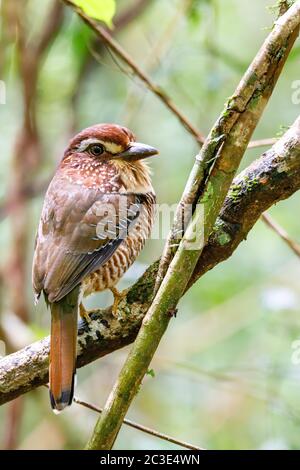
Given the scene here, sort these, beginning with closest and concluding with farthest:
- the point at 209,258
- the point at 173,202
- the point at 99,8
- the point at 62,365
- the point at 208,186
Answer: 1. the point at 208,186
2. the point at 209,258
3. the point at 62,365
4. the point at 99,8
5. the point at 173,202

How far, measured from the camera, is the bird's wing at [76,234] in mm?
2582

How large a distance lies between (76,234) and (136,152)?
1.56 feet

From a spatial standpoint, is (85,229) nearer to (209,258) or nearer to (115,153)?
(115,153)

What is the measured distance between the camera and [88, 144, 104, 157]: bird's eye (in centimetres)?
299

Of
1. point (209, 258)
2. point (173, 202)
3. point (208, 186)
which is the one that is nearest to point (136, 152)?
point (209, 258)

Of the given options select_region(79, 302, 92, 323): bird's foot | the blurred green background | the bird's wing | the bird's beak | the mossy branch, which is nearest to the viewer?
the mossy branch

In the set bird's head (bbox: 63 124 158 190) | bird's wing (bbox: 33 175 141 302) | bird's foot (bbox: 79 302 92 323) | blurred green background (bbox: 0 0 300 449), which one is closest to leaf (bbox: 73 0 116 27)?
bird's head (bbox: 63 124 158 190)

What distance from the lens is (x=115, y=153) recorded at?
298 centimetres

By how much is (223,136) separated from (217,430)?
341 cm

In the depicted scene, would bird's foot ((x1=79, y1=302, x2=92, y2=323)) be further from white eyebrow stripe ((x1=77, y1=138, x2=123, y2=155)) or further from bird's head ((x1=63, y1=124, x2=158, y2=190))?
white eyebrow stripe ((x1=77, y1=138, x2=123, y2=155))

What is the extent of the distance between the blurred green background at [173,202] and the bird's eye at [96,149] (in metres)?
1.24

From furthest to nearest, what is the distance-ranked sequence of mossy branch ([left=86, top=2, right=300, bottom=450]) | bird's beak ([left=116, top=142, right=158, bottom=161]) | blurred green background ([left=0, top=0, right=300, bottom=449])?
blurred green background ([left=0, top=0, right=300, bottom=449])
bird's beak ([left=116, top=142, right=158, bottom=161])
mossy branch ([left=86, top=2, right=300, bottom=450])

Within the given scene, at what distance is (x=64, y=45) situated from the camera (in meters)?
5.26

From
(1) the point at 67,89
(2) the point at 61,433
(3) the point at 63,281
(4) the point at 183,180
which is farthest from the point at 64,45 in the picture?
(3) the point at 63,281
